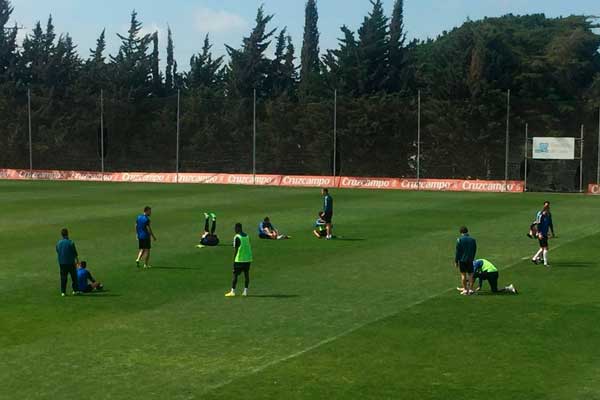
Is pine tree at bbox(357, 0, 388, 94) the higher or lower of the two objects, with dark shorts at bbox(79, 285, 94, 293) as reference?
higher

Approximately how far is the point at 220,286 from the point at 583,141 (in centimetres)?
4702

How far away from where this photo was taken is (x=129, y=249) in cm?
3216

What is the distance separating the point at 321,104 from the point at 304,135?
2864 mm

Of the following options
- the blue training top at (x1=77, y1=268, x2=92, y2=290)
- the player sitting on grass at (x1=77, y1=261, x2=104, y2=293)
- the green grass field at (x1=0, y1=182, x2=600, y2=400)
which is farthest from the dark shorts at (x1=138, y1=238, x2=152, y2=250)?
the blue training top at (x1=77, y1=268, x2=92, y2=290)

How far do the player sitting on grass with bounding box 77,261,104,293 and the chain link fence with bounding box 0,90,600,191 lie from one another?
45765 millimetres

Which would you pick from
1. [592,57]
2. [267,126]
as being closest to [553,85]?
[592,57]

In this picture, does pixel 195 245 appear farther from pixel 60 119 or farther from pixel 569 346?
pixel 60 119

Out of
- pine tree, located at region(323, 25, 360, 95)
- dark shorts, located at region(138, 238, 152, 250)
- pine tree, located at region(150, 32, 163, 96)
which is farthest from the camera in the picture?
pine tree, located at region(150, 32, 163, 96)

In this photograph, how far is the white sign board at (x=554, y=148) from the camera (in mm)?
64938

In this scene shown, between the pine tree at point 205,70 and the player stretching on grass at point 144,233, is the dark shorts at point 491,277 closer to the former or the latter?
the player stretching on grass at point 144,233

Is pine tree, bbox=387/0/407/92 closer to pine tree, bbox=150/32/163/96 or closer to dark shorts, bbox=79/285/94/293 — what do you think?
pine tree, bbox=150/32/163/96

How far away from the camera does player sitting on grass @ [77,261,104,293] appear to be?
23672 millimetres

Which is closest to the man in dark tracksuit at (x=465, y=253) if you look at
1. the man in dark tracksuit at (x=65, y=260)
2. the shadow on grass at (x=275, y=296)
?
the shadow on grass at (x=275, y=296)

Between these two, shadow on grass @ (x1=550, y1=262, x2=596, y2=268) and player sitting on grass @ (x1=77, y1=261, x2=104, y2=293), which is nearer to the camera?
player sitting on grass @ (x1=77, y1=261, x2=104, y2=293)
